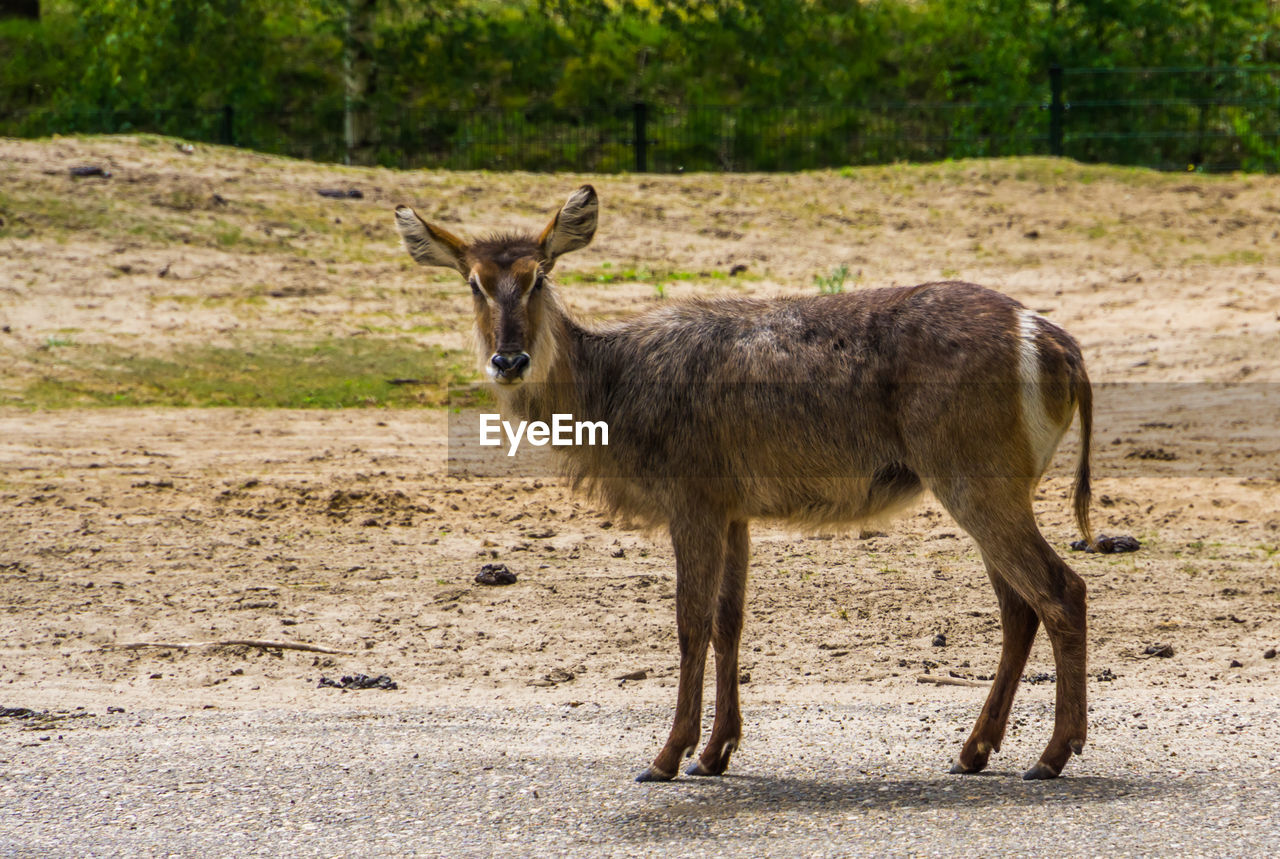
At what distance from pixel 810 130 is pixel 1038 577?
20557 mm

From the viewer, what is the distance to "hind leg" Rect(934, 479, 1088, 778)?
5613 mm

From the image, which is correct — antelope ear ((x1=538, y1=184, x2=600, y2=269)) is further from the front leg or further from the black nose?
the front leg

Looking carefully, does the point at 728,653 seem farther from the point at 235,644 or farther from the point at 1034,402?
the point at 235,644

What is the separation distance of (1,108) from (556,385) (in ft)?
82.0

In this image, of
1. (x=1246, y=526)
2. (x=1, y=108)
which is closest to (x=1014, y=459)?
(x=1246, y=526)

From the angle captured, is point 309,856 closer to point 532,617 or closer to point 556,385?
point 556,385

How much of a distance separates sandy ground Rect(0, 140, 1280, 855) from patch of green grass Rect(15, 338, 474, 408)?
341 mm

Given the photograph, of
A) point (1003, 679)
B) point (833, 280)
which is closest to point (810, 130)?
point (833, 280)

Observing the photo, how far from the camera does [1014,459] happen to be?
5.71 meters

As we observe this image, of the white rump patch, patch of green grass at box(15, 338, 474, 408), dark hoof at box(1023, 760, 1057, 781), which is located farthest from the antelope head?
patch of green grass at box(15, 338, 474, 408)

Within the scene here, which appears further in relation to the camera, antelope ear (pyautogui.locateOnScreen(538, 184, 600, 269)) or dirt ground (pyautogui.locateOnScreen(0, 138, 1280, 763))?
dirt ground (pyautogui.locateOnScreen(0, 138, 1280, 763))

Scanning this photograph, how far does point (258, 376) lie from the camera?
45.0 feet

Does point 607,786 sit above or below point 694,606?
below

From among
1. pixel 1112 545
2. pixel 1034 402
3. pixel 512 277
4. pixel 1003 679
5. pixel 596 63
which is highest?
pixel 596 63
